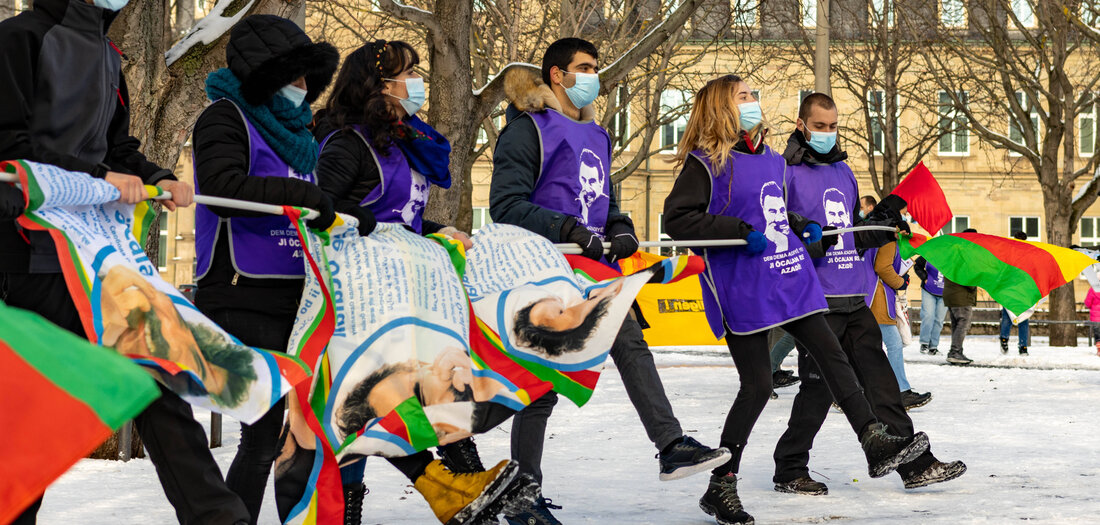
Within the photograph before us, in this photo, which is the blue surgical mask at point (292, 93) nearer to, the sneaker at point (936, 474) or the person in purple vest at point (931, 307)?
the sneaker at point (936, 474)

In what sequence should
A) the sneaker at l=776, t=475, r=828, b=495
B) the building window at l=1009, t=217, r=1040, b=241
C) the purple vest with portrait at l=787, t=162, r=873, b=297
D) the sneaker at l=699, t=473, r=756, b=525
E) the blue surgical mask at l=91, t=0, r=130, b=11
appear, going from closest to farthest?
the blue surgical mask at l=91, t=0, r=130, b=11
the sneaker at l=699, t=473, r=756, b=525
the sneaker at l=776, t=475, r=828, b=495
the purple vest with portrait at l=787, t=162, r=873, b=297
the building window at l=1009, t=217, r=1040, b=241

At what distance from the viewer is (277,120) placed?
4.42 meters

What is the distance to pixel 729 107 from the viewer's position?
5.91 m

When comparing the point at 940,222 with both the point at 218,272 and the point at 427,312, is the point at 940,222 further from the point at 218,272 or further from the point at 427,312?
the point at 218,272

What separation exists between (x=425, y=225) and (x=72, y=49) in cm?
167

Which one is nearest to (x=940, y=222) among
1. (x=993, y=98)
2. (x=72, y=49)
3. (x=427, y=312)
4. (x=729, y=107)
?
(x=729, y=107)

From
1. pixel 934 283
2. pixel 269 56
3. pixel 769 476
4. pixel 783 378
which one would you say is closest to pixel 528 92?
pixel 269 56

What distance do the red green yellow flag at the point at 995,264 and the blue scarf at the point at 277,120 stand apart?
3817 millimetres

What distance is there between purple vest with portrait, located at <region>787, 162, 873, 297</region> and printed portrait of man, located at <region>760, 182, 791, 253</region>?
69 cm

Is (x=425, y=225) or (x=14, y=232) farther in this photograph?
(x=425, y=225)

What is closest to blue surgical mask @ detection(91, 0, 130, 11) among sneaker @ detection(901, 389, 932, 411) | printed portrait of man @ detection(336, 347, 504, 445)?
printed portrait of man @ detection(336, 347, 504, 445)

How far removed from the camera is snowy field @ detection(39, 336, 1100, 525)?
5535 millimetres

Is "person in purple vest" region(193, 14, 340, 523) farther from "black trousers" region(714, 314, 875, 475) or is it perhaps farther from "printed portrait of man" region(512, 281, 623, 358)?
"black trousers" region(714, 314, 875, 475)

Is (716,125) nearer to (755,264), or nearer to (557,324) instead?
(755,264)
